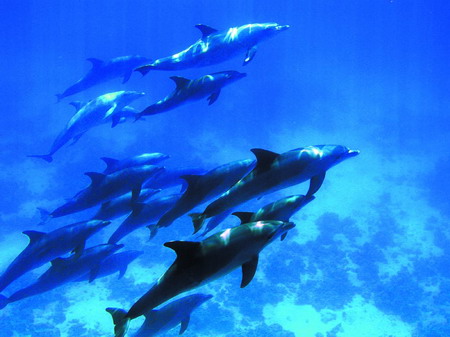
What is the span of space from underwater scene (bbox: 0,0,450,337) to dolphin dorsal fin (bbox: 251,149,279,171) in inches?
0.6

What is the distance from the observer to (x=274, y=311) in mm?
13758

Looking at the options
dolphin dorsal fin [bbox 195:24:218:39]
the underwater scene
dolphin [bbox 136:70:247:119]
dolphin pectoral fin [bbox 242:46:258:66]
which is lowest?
the underwater scene

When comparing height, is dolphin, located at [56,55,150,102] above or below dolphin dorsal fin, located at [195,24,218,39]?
below

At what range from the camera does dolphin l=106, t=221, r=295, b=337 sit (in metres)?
3.27

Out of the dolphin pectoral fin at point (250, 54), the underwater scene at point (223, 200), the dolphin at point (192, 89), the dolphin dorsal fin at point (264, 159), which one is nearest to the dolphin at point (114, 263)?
the underwater scene at point (223, 200)

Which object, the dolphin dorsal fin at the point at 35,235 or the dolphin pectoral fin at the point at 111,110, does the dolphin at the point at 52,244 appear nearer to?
the dolphin dorsal fin at the point at 35,235

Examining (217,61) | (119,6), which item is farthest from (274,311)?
(119,6)

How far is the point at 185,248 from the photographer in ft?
10.7

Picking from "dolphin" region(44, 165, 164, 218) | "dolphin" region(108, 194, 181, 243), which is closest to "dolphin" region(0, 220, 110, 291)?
"dolphin" region(44, 165, 164, 218)

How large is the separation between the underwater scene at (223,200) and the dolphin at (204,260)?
2cm

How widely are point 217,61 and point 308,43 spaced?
6603cm

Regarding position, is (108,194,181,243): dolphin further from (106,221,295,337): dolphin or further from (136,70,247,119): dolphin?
(106,221,295,337): dolphin

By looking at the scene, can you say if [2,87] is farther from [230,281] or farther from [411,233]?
[411,233]

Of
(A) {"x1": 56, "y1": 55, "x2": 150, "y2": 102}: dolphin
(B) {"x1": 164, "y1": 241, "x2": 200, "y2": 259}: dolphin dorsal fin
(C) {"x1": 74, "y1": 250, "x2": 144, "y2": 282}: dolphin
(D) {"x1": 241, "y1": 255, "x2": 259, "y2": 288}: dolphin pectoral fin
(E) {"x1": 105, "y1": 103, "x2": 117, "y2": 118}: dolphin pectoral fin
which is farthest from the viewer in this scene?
(A) {"x1": 56, "y1": 55, "x2": 150, "y2": 102}: dolphin
